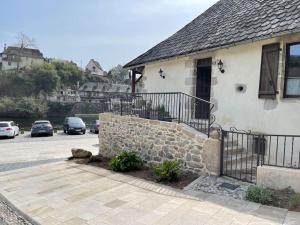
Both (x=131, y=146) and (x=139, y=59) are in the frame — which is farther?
(x=139, y=59)

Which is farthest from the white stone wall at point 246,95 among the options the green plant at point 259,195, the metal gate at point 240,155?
the green plant at point 259,195

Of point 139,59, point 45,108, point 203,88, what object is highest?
point 139,59

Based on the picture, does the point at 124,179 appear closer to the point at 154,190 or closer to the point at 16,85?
the point at 154,190

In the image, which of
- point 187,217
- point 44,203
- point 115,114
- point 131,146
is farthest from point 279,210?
point 115,114

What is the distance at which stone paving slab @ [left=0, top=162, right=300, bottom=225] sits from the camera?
5.09 metres

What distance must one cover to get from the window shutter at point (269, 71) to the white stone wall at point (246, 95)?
0.44ft

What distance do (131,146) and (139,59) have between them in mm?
4700

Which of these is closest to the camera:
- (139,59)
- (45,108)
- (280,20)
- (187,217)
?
(187,217)

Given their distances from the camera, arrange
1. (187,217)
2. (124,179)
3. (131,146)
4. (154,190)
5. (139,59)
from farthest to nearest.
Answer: (139,59)
(131,146)
(124,179)
(154,190)
(187,217)

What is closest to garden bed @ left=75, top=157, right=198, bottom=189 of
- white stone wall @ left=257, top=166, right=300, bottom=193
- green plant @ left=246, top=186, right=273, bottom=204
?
green plant @ left=246, top=186, right=273, bottom=204

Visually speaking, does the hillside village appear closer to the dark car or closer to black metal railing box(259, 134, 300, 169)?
the dark car

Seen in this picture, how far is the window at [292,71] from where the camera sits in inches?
284

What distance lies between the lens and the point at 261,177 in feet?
20.5

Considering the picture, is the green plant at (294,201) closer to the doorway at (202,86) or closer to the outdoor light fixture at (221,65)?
the outdoor light fixture at (221,65)
